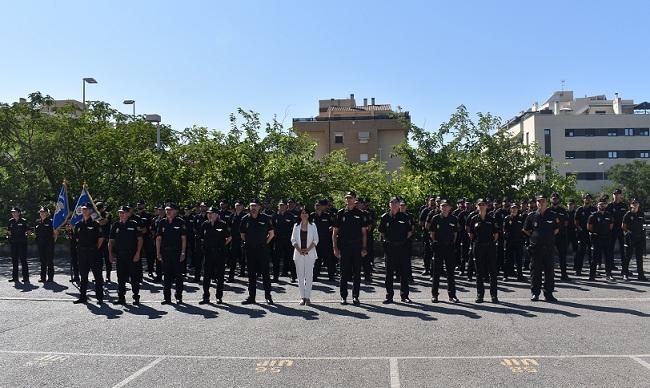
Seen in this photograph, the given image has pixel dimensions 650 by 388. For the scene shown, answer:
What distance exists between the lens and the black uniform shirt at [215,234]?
1225 centimetres

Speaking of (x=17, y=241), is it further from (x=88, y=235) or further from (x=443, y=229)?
(x=443, y=229)

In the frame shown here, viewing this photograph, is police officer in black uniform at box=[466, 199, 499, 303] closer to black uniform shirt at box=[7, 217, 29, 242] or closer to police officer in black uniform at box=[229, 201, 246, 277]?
police officer in black uniform at box=[229, 201, 246, 277]

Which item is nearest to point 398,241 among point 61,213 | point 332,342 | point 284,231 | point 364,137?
point 332,342

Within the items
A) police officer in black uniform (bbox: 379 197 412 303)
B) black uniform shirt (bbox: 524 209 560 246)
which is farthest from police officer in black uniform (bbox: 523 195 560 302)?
police officer in black uniform (bbox: 379 197 412 303)

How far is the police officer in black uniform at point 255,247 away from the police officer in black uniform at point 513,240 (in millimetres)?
6496

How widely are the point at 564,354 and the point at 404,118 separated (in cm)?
1694

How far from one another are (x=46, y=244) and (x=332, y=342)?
1078 cm

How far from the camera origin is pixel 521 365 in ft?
22.8

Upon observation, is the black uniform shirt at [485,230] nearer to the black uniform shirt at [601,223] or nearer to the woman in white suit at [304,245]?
the woman in white suit at [304,245]

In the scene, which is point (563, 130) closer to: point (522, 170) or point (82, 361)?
point (522, 170)

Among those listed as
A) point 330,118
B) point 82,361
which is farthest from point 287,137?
point 330,118

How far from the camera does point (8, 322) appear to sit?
33.4ft

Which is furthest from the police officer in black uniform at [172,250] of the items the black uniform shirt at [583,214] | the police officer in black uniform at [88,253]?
the black uniform shirt at [583,214]

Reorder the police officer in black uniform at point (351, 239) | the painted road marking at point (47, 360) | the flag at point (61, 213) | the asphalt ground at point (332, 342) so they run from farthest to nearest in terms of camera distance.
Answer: the flag at point (61, 213)
the police officer in black uniform at point (351, 239)
the painted road marking at point (47, 360)
the asphalt ground at point (332, 342)
